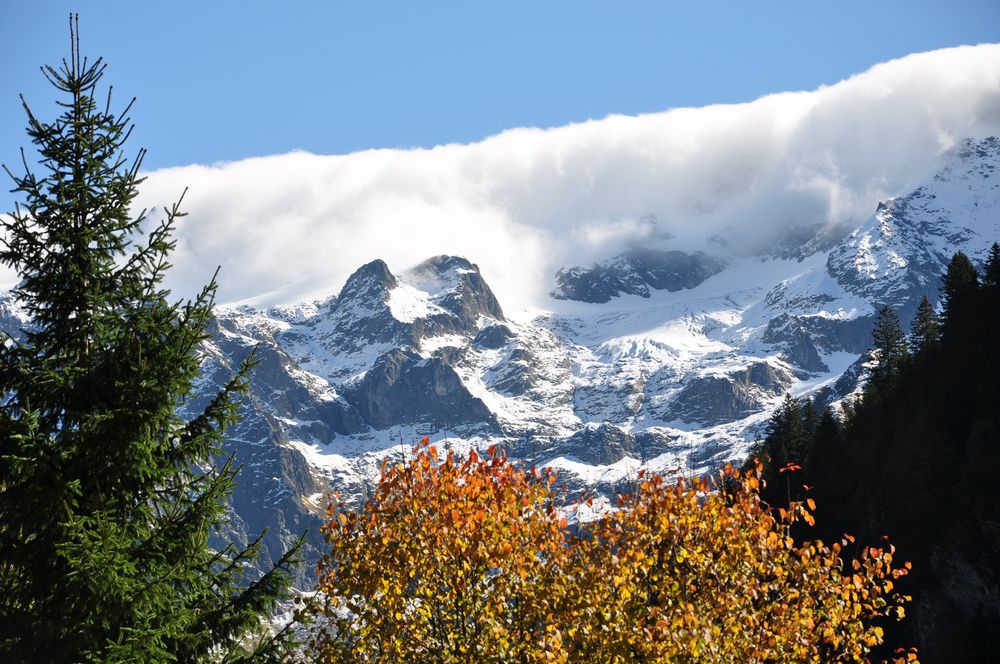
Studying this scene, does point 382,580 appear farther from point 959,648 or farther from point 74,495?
point 959,648

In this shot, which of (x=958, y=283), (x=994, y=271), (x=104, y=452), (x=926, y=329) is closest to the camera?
(x=104, y=452)

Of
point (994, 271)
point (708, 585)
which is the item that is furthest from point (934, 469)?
point (708, 585)

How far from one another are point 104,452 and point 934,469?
262 feet

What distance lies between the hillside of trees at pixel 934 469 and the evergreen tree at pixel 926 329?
0.39 meters

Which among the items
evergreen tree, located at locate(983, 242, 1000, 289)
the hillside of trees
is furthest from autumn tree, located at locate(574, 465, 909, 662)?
evergreen tree, located at locate(983, 242, 1000, 289)

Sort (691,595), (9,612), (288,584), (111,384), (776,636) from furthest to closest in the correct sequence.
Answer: (691,595) → (776,636) → (288,584) → (111,384) → (9,612)

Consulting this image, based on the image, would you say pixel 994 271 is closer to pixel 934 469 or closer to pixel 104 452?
pixel 934 469

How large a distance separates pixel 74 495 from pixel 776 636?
1445 cm

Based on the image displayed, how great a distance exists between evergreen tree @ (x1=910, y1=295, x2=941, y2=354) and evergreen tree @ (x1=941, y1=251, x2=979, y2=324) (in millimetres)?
2371

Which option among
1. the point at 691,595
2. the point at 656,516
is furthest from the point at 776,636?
the point at 656,516

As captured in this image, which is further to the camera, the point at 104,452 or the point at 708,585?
the point at 708,585

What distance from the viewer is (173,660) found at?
18172mm

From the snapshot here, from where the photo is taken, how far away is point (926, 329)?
11338 cm

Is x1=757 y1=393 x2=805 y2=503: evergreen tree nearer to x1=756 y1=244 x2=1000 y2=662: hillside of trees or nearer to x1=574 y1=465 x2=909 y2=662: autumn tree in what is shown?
x1=756 y1=244 x2=1000 y2=662: hillside of trees
